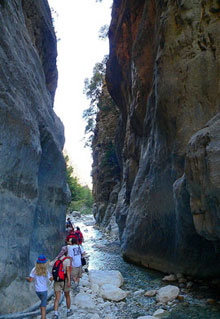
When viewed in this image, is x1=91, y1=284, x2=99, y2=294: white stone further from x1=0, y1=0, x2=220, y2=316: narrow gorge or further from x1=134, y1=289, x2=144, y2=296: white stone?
x1=0, y1=0, x2=220, y2=316: narrow gorge

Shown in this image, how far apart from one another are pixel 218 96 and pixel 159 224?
18.4 ft

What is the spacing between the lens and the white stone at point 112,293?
7875 millimetres

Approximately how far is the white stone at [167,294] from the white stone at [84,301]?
1.87 metres

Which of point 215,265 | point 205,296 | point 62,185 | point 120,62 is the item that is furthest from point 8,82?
point 120,62

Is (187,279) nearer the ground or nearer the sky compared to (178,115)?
nearer the ground

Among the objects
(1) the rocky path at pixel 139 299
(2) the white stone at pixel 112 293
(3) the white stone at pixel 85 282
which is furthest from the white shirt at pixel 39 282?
(3) the white stone at pixel 85 282

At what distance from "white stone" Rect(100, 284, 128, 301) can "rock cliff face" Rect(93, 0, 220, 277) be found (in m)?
2.92

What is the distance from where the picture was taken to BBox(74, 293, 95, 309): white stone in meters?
7.07

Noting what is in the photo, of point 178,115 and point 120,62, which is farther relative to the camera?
point 120,62

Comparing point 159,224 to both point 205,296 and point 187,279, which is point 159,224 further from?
point 205,296

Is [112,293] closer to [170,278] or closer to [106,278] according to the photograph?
[106,278]

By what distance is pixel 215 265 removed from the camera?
9352mm

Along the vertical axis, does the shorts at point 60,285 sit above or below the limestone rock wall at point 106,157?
below

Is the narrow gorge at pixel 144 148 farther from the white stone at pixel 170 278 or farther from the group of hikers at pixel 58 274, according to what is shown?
the group of hikers at pixel 58 274
